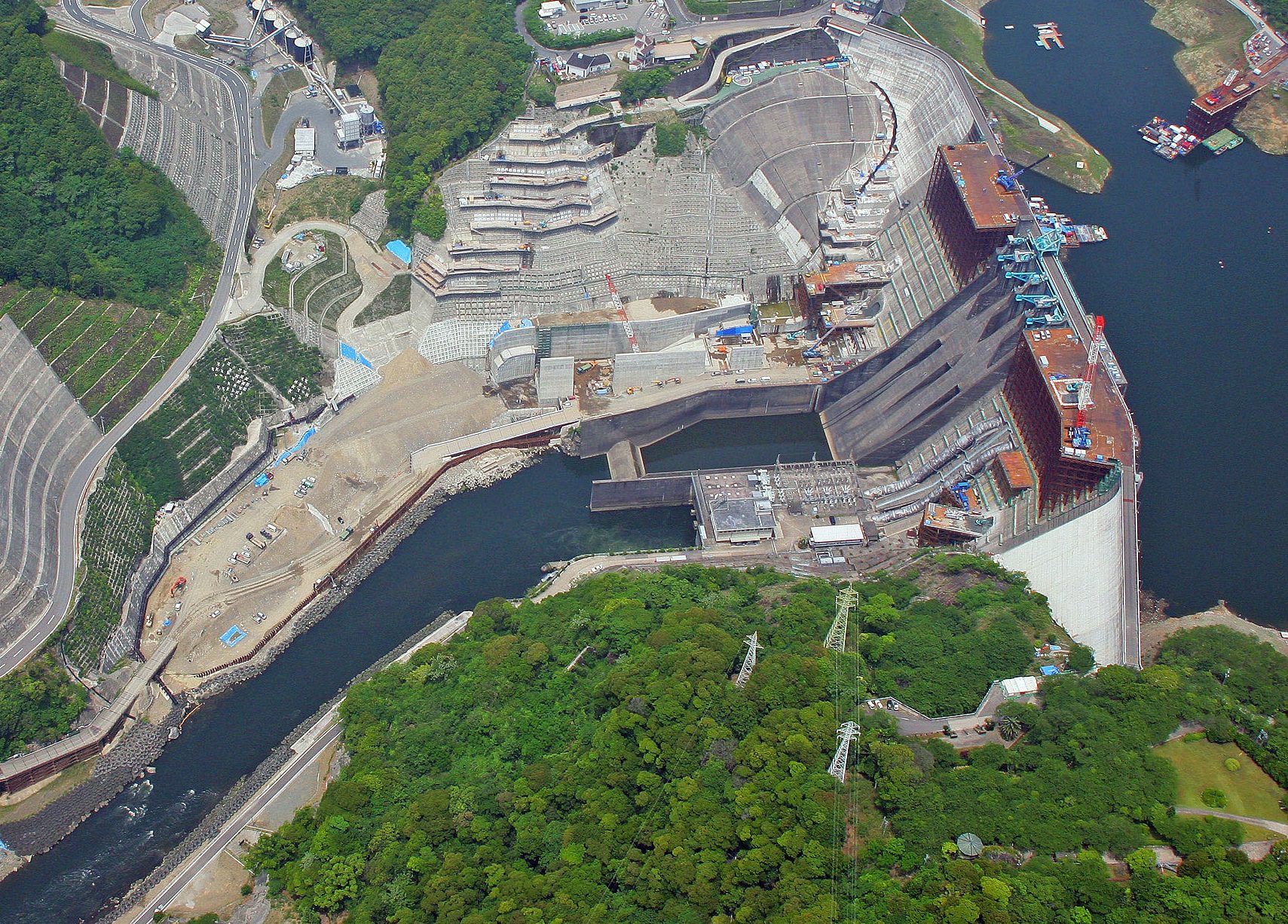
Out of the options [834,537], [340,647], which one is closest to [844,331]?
[834,537]

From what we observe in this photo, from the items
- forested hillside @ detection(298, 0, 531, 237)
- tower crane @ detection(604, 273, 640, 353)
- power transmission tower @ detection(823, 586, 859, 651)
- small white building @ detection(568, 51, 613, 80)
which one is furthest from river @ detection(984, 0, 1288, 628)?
forested hillside @ detection(298, 0, 531, 237)

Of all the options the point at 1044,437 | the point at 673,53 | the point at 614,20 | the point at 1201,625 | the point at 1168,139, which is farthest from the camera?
the point at 1168,139

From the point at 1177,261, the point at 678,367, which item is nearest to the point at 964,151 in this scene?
the point at 1177,261

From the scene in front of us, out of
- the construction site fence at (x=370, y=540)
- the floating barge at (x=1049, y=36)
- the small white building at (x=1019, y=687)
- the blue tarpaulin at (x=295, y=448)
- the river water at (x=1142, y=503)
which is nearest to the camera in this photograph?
the small white building at (x=1019, y=687)

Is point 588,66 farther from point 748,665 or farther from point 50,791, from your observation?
point 50,791

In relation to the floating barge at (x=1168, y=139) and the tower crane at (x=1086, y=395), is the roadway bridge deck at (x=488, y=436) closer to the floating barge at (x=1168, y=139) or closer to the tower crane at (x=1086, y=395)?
the tower crane at (x=1086, y=395)

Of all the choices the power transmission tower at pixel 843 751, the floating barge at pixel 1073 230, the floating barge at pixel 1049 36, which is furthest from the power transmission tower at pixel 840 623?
the floating barge at pixel 1049 36
